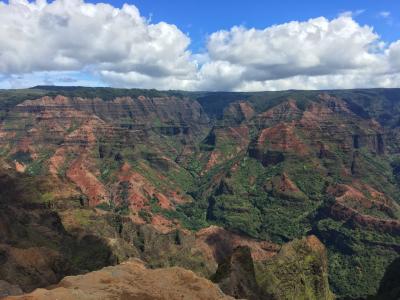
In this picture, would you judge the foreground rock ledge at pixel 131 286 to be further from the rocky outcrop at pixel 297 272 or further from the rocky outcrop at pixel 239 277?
the rocky outcrop at pixel 297 272

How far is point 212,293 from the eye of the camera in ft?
307

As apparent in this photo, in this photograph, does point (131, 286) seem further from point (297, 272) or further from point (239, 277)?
point (297, 272)

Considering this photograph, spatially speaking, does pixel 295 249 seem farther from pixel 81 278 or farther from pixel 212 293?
pixel 81 278

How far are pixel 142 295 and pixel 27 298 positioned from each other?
1971cm

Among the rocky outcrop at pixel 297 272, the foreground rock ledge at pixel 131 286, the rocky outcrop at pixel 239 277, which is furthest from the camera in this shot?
the rocky outcrop at pixel 297 272

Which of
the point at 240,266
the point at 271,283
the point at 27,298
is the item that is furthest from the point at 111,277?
the point at 271,283

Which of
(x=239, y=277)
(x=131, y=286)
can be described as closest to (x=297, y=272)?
(x=239, y=277)

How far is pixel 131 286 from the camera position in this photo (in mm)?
88562

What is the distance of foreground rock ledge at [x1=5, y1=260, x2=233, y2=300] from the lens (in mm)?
80750

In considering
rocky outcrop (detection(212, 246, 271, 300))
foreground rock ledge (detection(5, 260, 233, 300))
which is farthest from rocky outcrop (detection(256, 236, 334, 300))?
foreground rock ledge (detection(5, 260, 233, 300))

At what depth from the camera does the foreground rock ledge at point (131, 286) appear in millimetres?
80750

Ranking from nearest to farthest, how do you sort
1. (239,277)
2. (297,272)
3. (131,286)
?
(131,286) → (239,277) → (297,272)

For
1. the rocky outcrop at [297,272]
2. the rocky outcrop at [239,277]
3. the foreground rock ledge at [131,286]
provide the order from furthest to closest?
the rocky outcrop at [297,272], the rocky outcrop at [239,277], the foreground rock ledge at [131,286]

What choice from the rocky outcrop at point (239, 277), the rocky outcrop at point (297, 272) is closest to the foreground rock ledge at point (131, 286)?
the rocky outcrop at point (239, 277)
